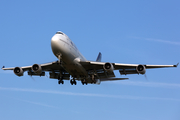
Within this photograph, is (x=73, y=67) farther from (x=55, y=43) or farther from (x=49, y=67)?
(x=49, y=67)

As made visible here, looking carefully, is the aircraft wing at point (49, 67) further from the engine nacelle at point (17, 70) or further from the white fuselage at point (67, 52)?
the white fuselage at point (67, 52)

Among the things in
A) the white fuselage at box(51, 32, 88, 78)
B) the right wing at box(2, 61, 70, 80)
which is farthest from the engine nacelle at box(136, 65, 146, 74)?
the right wing at box(2, 61, 70, 80)

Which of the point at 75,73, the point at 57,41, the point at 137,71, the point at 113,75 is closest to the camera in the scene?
the point at 57,41

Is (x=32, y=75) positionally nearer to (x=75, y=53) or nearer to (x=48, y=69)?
(x=48, y=69)

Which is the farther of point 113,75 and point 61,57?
point 113,75

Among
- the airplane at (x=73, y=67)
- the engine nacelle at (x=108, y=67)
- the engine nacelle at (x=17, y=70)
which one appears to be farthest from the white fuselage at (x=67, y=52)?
the engine nacelle at (x=17, y=70)

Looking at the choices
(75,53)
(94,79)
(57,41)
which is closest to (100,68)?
(94,79)

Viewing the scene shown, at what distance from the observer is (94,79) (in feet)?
138

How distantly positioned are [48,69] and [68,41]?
8.39 m

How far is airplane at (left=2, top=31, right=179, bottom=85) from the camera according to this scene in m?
35.1

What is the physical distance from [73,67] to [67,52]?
10.1ft

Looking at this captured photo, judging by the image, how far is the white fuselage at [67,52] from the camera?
34406mm

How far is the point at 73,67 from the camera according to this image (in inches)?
1483

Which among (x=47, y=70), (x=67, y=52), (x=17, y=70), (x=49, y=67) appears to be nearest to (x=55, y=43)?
(x=67, y=52)
